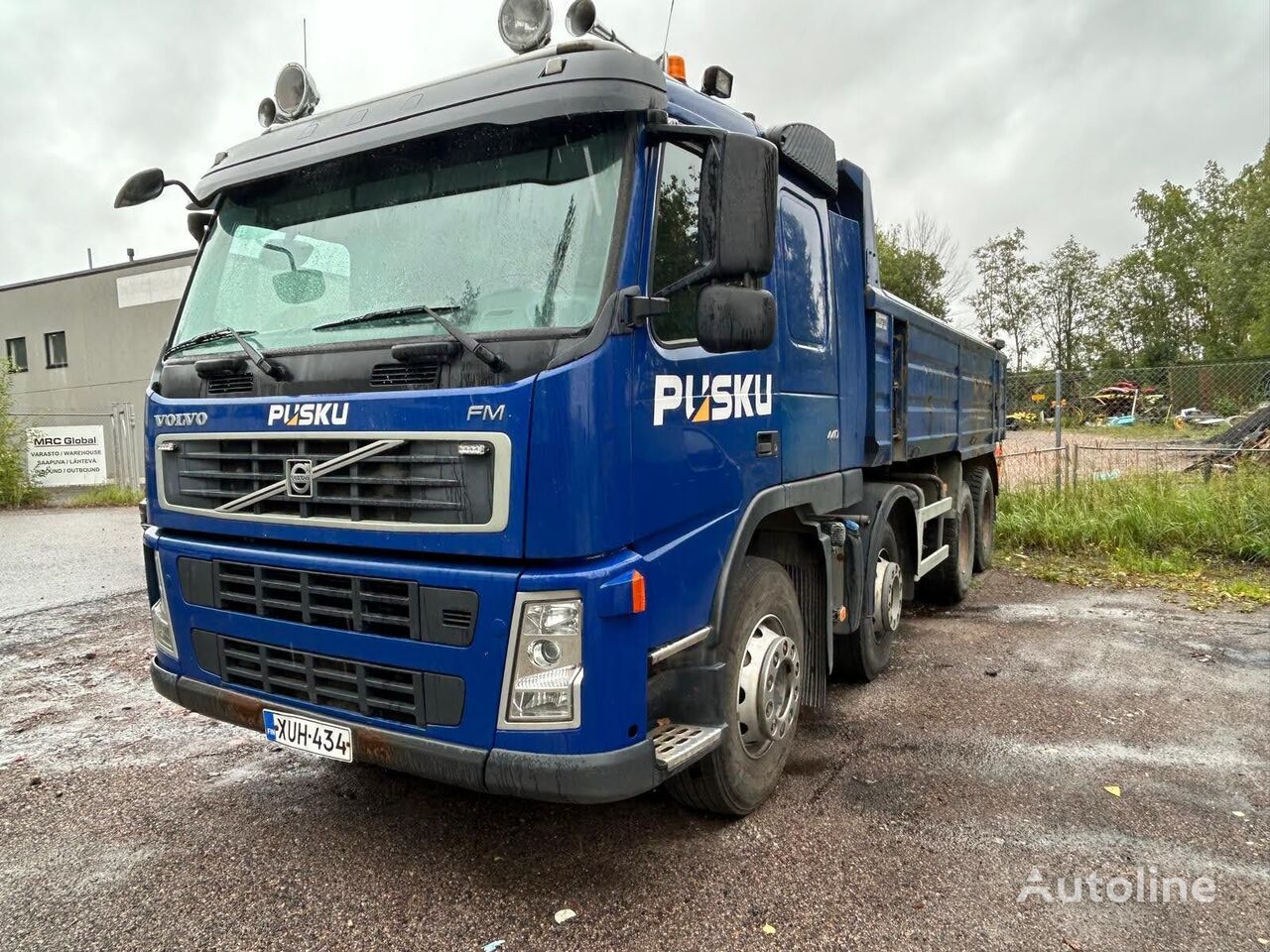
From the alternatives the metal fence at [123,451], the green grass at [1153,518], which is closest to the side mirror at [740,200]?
the green grass at [1153,518]

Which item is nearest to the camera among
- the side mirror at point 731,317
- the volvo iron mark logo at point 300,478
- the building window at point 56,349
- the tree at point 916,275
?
the side mirror at point 731,317

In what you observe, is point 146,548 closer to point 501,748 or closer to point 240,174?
point 240,174

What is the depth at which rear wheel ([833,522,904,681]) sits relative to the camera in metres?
4.83

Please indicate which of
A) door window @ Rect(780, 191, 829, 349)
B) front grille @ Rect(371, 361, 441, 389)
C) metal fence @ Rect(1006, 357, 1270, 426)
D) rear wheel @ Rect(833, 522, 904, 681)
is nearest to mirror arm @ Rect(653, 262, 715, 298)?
front grille @ Rect(371, 361, 441, 389)

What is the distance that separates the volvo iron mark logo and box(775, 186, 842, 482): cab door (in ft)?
6.05

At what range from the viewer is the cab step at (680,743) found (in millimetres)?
2682

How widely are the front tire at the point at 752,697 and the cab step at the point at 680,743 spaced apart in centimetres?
12

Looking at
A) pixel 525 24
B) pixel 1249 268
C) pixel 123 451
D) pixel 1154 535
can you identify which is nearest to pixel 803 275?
pixel 525 24

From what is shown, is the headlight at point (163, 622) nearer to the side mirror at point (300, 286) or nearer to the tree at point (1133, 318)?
the side mirror at point (300, 286)

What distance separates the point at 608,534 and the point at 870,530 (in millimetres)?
2465

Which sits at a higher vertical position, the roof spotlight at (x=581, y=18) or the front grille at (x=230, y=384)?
the roof spotlight at (x=581, y=18)

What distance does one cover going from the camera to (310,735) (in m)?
2.88

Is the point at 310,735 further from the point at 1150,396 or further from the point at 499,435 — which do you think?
the point at 1150,396

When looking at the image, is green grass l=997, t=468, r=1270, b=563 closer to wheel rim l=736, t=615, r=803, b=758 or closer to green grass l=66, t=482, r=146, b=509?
wheel rim l=736, t=615, r=803, b=758
